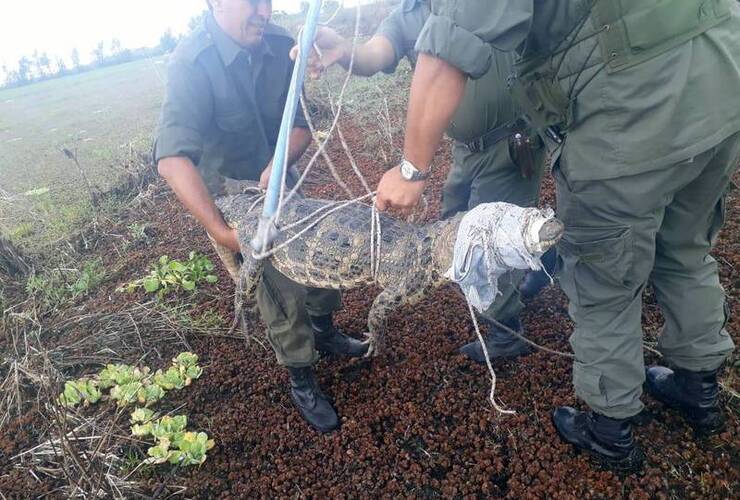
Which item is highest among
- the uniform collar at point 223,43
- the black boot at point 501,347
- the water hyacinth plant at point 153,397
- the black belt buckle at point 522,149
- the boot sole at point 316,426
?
the uniform collar at point 223,43

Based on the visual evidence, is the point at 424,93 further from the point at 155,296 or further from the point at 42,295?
the point at 42,295

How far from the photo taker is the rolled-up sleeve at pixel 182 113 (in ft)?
7.32

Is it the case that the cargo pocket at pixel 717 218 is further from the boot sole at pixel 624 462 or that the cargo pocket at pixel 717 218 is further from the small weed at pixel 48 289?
the small weed at pixel 48 289

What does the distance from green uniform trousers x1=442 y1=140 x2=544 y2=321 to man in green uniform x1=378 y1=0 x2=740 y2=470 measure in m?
0.56

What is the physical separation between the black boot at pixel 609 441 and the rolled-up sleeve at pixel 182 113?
7.04ft

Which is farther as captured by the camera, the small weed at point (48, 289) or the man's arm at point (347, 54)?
the small weed at point (48, 289)

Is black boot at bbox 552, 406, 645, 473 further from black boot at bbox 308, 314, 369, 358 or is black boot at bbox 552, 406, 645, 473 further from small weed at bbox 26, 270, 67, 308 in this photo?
small weed at bbox 26, 270, 67, 308

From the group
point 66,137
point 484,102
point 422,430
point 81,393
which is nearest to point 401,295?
point 422,430

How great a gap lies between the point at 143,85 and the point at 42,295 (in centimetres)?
582

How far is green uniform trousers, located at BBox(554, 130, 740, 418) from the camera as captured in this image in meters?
1.65

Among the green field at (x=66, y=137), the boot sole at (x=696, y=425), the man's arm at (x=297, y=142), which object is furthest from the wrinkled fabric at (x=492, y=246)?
the green field at (x=66, y=137)

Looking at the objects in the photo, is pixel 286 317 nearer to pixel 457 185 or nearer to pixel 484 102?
pixel 457 185

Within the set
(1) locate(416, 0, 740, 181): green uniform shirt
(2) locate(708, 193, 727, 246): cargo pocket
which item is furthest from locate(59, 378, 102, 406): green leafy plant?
(2) locate(708, 193, 727, 246): cargo pocket

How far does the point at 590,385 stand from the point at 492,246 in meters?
0.74
